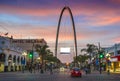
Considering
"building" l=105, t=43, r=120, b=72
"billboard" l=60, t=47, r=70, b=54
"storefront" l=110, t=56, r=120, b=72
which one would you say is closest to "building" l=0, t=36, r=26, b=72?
"billboard" l=60, t=47, r=70, b=54

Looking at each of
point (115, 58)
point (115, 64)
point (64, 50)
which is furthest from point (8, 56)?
point (64, 50)

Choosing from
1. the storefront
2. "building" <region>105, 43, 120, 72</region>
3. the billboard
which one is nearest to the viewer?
"building" <region>105, 43, 120, 72</region>

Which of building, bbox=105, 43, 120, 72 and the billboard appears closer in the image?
building, bbox=105, 43, 120, 72

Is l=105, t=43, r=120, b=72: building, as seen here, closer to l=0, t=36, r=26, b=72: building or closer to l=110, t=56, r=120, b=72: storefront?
l=110, t=56, r=120, b=72: storefront

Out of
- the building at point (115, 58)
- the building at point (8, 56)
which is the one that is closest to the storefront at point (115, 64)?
the building at point (115, 58)

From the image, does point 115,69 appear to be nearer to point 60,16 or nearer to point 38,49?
point 60,16

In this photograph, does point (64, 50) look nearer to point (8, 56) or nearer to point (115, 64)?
point (8, 56)

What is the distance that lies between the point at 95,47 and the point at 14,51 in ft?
219

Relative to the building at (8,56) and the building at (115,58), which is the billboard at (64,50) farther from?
the building at (115,58)

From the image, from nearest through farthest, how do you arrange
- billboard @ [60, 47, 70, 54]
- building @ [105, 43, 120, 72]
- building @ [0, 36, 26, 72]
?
1. building @ [105, 43, 120, 72]
2. building @ [0, 36, 26, 72]
3. billboard @ [60, 47, 70, 54]

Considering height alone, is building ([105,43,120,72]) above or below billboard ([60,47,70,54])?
below

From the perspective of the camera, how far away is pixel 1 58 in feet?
374

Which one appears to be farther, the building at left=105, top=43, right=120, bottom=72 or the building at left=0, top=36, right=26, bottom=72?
the building at left=0, top=36, right=26, bottom=72

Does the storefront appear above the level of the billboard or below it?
below
